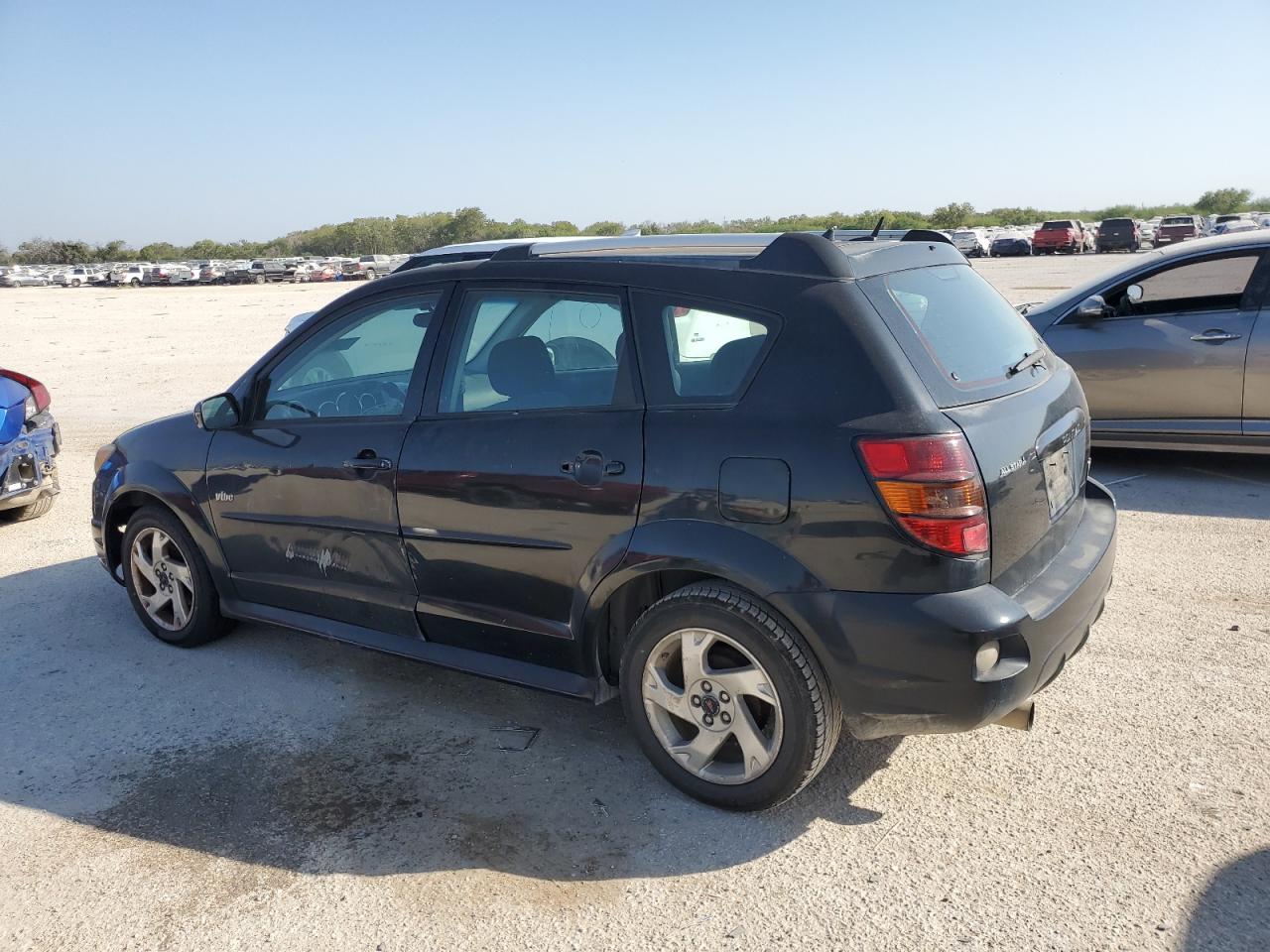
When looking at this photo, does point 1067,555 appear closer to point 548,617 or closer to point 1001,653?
point 1001,653

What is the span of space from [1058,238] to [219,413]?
5384 cm

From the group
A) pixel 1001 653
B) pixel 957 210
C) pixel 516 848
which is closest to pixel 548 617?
pixel 516 848

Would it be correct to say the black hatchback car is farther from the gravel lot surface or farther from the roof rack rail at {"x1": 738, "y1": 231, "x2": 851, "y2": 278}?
the gravel lot surface

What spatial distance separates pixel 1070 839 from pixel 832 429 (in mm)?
1441

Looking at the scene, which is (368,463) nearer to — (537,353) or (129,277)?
(537,353)

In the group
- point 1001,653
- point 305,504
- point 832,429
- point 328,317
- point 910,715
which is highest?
point 328,317

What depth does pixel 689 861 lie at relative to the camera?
3084mm

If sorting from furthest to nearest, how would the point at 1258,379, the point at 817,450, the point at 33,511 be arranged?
1. the point at 33,511
2. the point at 1258,379
3. the point at 817,450

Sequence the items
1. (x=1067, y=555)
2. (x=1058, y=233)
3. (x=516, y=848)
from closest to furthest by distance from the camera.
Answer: (x=516, y=848), (x=1067, y=555), (x=1058, y=233)

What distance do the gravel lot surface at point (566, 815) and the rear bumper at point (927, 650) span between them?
0.44 m

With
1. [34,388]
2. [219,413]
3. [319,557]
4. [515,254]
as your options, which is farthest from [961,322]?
[34,388]

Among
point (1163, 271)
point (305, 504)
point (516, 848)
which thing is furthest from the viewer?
point (1163, 271)

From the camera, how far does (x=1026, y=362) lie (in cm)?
370

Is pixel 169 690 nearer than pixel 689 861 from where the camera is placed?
No
